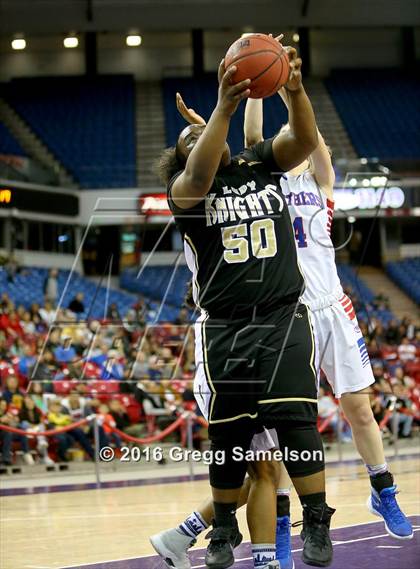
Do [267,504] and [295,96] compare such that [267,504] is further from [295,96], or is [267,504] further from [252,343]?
[295,96]

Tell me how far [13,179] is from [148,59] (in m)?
11.3

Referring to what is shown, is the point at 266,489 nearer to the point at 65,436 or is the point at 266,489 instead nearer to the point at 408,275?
the point at 65,436

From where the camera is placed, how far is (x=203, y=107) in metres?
32.8

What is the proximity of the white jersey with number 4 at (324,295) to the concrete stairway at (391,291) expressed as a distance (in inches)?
827

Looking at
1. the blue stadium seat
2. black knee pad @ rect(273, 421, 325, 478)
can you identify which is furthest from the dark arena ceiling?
black knee pad @ rect(273, 421, 325, 478)

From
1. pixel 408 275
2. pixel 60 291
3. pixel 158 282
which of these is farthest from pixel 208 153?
pixel 408 275

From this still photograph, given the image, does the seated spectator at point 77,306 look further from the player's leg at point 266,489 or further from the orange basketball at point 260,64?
the orange basketball at point 260,64

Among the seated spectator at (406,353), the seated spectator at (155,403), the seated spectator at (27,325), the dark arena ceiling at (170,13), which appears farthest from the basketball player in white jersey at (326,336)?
the dark arena ceiling at (170,13)

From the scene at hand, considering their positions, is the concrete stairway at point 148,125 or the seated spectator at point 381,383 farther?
the concrete stairway at point 148,125

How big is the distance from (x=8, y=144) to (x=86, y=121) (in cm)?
443

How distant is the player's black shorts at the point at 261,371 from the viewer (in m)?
4.32

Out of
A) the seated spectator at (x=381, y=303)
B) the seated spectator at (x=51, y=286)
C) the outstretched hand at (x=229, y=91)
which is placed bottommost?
the seated spectator at (x=381, y=303)

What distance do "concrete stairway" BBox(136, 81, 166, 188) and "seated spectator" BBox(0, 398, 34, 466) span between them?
57.0ft

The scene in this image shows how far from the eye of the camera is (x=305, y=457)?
4.32 metres
